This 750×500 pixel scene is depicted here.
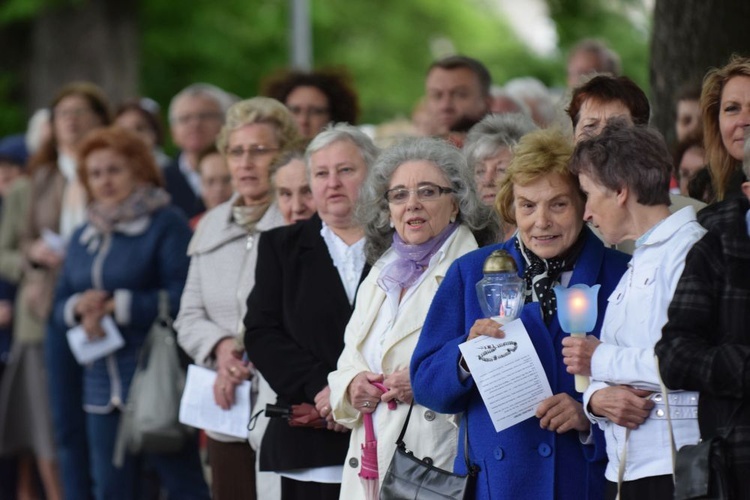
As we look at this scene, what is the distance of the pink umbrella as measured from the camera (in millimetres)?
5895

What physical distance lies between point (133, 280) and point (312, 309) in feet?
8.28

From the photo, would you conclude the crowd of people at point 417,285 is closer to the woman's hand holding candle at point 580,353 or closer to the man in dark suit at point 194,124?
the woman's hand holding candle at point 580,353

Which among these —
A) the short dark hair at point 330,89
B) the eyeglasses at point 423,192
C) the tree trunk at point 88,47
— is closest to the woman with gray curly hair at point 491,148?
the eyeglasses at point 423,192

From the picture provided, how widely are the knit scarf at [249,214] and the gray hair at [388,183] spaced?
4.35 ft

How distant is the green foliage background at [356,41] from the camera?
50.7 feet

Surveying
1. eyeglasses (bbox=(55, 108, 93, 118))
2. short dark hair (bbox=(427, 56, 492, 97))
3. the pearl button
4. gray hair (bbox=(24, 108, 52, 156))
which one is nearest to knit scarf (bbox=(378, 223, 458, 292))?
the pearl button

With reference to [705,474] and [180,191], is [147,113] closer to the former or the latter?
[180,191]

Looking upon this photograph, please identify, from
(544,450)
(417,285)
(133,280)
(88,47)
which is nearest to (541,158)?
(417,285)

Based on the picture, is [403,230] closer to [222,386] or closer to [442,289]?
[442,289]

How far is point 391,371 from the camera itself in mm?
5871

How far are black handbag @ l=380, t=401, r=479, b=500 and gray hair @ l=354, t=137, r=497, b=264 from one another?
3.02 feet

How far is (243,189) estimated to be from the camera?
7543 millimetres

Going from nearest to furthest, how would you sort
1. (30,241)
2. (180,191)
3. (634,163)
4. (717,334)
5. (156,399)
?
(717,334)
(634,163)
(156,399)
(180,191)
(30,241)

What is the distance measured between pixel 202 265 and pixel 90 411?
171 cm
